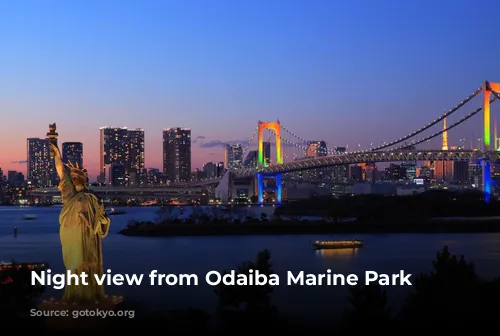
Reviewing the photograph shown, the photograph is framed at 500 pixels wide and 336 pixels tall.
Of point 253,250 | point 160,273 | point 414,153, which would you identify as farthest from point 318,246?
point 414,153

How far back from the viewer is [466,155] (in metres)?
31.9

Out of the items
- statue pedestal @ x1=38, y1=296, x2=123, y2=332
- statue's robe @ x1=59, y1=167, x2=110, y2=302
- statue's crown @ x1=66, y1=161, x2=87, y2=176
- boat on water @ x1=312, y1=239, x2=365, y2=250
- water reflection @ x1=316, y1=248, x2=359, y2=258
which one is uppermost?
statue's crown @ x1=66, y1=161, x2=87, y2=176

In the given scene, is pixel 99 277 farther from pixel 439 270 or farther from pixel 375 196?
pixel 375 196

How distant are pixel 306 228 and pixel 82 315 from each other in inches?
874

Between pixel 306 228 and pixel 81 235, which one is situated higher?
pixel 81 235

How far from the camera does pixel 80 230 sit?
17.5 feet

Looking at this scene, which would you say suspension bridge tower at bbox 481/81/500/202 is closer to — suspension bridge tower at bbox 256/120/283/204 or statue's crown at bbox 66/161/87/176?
suspension bridge tower at bbox 256/120/283/204

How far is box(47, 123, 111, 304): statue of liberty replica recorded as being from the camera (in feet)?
17.5

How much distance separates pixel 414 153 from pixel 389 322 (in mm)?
27914

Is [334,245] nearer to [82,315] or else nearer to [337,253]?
[337,253]

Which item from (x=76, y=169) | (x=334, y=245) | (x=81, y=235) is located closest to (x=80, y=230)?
(x=81, y=235)

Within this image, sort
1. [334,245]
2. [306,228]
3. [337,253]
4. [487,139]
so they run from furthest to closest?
[487,139]
[306,228]
[334,245]
[337,253]

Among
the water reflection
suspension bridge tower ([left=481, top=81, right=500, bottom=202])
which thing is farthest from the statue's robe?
suspension bridge tower ([left=481, top=81, right=500, bottom=202])

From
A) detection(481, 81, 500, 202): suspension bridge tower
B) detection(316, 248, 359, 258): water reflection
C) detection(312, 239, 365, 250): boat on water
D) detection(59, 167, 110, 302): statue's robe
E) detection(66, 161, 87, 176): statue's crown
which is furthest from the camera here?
detection(481, 81, 500, 202): suspension bridge tower
